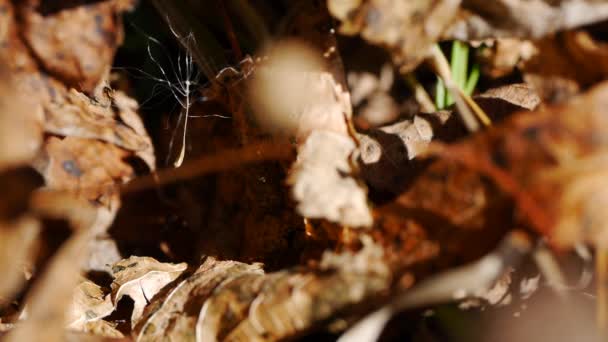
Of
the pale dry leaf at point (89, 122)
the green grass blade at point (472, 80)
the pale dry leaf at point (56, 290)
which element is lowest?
the green grass blade at point (472, 80)

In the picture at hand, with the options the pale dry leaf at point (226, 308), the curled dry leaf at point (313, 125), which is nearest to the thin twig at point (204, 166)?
the curled dry leaf at point (313, 125)

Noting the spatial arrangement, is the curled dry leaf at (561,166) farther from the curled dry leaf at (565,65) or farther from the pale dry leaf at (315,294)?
the pale dry leaf at (315,294)

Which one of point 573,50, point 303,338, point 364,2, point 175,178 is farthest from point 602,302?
point 175,178

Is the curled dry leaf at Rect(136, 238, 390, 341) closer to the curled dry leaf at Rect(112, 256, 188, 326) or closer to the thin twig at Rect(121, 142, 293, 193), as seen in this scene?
the curled dry leaf at Rect(112, 256, 188, 326)

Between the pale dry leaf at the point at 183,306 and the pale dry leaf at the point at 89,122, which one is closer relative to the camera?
the pale dry leaf at the point at 183,306

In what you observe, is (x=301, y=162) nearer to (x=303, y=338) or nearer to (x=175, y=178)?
(x=303, y=338)

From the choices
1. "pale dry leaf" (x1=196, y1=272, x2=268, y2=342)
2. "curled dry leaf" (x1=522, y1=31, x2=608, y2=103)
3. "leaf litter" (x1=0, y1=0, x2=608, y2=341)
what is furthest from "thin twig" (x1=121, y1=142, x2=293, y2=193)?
"curled dry leaf" (x1=522, y1=31, x2=608, y2=103)
